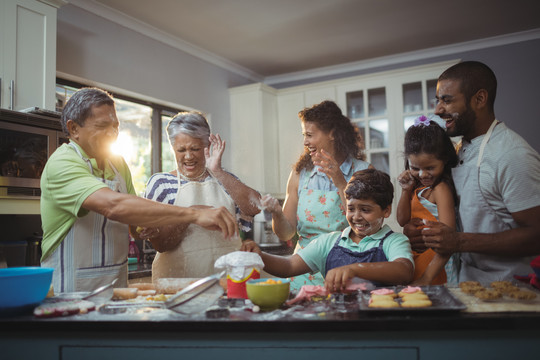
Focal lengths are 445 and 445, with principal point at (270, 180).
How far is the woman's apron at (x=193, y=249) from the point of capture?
1997mm

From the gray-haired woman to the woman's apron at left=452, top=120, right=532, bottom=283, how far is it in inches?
35.4

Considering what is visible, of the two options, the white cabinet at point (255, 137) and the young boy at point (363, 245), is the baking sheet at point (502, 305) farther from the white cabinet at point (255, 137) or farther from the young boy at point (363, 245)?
the white cabinet at point (255, 137)

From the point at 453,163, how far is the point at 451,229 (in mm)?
361

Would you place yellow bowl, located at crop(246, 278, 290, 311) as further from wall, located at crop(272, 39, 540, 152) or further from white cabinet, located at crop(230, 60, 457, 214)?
wall, located at crop(272, 39, 540, 152)

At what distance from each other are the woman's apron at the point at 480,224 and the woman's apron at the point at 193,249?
960mm

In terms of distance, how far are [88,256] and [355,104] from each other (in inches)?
155

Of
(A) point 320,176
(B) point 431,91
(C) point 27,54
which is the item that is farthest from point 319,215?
(B) point 431,91

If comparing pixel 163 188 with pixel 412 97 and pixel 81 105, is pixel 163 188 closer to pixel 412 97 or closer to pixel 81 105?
pixel 81 105

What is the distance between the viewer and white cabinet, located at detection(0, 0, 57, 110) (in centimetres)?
266

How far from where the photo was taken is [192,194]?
80.0 inches

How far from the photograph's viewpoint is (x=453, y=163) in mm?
1856

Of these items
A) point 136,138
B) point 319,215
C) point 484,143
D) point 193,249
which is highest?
point 136,138

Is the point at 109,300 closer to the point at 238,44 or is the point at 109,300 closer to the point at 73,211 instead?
the point at 73,211

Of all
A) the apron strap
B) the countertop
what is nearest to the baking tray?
the countertop
